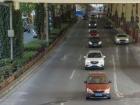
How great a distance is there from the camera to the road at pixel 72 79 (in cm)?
3653

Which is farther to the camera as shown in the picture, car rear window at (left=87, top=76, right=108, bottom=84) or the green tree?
the green tree

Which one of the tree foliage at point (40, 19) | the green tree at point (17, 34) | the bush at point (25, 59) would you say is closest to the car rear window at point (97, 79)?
the bush at point (25, 59)

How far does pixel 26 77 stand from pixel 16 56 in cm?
794

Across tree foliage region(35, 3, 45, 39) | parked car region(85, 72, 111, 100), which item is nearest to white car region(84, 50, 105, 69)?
parked car region(85, 72, 111, 100)

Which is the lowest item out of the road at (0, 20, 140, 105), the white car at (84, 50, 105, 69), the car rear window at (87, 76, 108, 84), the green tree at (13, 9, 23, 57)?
Answer: the road at (0, 20, 140, 105)

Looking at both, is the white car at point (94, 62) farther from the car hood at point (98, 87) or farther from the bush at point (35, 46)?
the car hood at point (98, 87)

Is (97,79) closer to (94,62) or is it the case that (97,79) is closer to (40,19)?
(94,62)

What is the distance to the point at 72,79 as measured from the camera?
47.7m

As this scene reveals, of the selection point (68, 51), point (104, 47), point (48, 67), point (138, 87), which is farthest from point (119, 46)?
point (138, 87)

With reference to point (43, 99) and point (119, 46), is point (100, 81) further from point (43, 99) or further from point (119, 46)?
point (119, 46)

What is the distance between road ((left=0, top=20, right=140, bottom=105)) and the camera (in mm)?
36531

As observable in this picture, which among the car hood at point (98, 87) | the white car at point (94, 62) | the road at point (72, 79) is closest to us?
the car hood at point (98, 87)

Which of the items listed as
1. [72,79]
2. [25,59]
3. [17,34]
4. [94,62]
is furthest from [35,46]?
[72,79]

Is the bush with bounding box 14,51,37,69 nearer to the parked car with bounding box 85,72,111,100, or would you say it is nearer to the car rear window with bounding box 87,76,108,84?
the car rear window with bounding box 87,76,108,84
